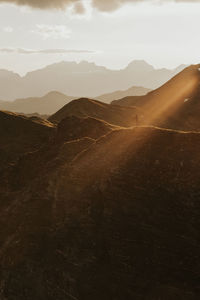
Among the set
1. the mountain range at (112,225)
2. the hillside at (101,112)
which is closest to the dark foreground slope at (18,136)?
the hillside at (101,112)

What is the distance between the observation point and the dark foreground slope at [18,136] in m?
73.7

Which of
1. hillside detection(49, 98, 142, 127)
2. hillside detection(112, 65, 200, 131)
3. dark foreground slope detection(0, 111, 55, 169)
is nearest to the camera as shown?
dark foreground slope detection(0, 111, 55, 169)

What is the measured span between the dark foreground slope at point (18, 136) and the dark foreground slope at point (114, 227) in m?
40.4

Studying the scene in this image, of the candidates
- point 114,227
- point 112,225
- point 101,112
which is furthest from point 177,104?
point 114,227

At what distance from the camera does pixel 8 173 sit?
43.8 m

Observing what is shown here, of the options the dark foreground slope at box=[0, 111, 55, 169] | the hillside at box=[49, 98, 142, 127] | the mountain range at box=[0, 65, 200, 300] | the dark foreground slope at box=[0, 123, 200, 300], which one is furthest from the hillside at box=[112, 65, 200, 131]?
the dark foreground slope at box=[0, 123, 200, 300]

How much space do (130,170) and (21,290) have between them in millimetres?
13227

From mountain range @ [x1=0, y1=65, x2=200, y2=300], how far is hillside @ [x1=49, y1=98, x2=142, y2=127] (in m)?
69.7

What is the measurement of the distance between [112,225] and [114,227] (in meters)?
0.25

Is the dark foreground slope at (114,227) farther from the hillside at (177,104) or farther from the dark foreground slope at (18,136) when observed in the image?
the hillside at (177,104)

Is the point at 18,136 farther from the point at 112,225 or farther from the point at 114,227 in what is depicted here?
the point at 114,227

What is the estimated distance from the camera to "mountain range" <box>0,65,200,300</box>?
81.2 ft

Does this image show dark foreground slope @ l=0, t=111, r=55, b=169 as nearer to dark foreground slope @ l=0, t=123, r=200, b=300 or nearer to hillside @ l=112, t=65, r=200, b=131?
hillside @ l=112, t=65, r=200, b=131

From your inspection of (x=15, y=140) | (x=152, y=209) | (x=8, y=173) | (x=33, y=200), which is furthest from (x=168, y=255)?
(x=15, y=140)
